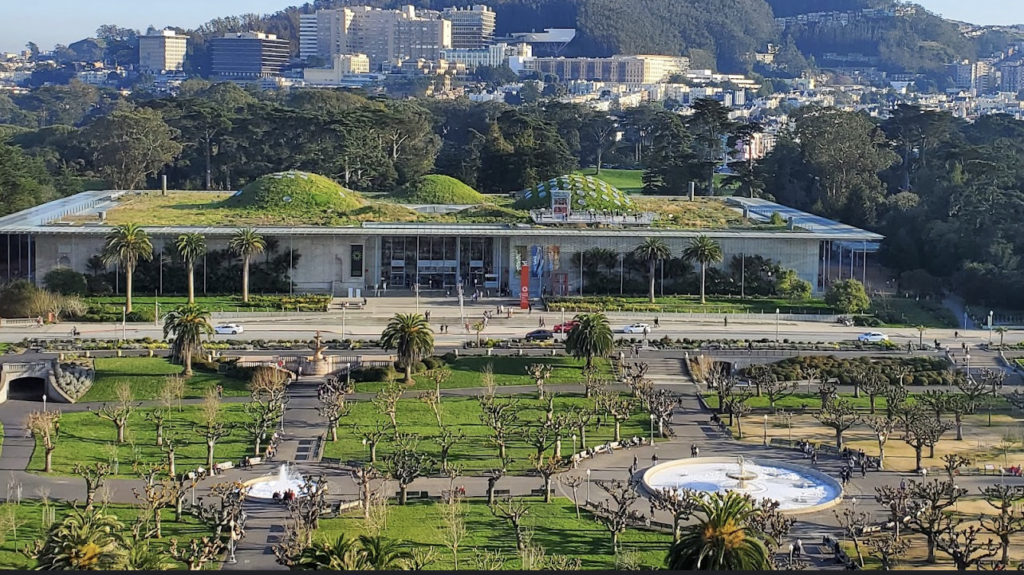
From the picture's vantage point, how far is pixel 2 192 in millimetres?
86375

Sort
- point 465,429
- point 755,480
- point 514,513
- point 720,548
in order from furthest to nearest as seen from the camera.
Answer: point 465,429 → point 755,480 → point 514,513 → point 720,548

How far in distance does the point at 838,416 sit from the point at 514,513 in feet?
48.5

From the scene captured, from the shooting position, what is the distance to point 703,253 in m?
71.9

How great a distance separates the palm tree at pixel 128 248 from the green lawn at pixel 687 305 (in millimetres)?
18311

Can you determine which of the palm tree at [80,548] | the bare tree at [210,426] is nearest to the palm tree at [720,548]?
the palm tree at [80,548]

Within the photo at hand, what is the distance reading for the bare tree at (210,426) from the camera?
43.6m

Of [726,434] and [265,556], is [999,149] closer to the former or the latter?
[726,434]

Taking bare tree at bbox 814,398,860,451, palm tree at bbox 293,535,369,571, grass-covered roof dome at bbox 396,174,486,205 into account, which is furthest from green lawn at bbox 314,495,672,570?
grass-covered roof dome at bbox 396,174,486,205

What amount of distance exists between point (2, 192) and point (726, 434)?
51907 mm

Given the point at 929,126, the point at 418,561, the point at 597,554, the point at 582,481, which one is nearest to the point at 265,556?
the point at 418,561

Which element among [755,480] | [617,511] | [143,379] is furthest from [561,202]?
[617,511]

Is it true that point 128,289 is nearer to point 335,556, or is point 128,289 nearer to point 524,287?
point 524,287

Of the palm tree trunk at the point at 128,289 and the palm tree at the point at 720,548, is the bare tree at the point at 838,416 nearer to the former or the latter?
the palm tree at the point at 720,548

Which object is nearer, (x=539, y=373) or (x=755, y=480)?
(x=755, y=480)
